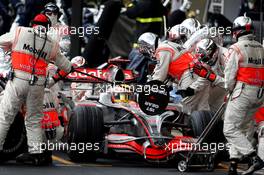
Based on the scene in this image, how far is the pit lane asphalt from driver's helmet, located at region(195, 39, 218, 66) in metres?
1.71

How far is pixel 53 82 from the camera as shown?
627 inches

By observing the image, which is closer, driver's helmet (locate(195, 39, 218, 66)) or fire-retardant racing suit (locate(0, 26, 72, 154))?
fire-retardant racing suit (locate(0, 26, 72, 154))

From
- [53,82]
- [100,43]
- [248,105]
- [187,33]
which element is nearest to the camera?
[248,105]

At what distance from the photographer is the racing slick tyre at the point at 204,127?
1534 cm

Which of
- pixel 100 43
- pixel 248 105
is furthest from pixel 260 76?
pixel 100 43

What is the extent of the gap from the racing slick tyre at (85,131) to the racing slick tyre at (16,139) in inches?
26.4

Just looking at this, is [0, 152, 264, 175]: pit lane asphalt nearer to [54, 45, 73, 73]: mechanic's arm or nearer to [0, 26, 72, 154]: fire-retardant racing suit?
[0, 26, 72, 154]: fire-retardant racing suit

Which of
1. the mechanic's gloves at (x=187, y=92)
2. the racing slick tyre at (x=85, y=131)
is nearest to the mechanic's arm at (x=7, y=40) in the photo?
the racing slick tyre at (x=85, y=131)

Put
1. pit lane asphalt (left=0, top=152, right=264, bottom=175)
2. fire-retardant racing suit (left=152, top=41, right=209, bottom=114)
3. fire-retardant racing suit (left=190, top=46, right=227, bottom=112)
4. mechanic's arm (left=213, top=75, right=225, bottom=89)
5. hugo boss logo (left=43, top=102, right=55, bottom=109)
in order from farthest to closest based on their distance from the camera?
fire-retardant racing suit (left=190, top=46, right=227, bottom=112), fire-retardant racing suit (left=152, top=41, right=209, bottom=114), mechanic's arm (left=213, top=75, right=225, bottom=89), hugo boss logo (left=43, top=102, right=55, bottom=109), pit lane asphalt (left=0, top=152, right=264, bottom=175)

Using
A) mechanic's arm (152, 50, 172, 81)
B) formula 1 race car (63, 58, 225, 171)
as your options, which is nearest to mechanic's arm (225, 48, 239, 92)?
formula 1 race car (63, 58, 225, 171)

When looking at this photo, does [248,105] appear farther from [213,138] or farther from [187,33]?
[187,33]

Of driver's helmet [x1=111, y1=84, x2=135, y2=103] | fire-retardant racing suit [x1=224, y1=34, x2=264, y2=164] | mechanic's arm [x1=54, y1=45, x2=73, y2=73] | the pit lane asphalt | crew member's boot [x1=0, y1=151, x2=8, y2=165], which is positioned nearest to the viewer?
the pit lane asphalt

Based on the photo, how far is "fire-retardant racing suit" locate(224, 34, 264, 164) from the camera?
572 inches

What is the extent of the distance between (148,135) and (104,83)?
5.89 ft
